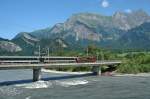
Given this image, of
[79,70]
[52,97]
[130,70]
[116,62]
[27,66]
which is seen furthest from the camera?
[79,70]

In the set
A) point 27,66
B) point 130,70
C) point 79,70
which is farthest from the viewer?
point 79,70

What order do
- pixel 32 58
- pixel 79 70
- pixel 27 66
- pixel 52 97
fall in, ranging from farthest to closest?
1. pixel 79 70
2. pixel 32 58
3. pixel 27 66
4. pixel 52 97

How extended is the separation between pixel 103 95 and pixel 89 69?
81786 mm

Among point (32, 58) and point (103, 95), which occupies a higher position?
point (32, 58)

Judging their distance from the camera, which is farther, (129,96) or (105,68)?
(105,68)

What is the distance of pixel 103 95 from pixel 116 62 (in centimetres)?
7473

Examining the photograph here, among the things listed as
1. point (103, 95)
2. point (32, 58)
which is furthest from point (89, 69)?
point (103, 95)

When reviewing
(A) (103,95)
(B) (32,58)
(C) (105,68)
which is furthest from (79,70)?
(A) (103,95)

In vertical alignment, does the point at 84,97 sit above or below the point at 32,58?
below

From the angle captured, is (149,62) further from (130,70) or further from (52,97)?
(52,97)

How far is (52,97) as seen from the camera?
5734 cm

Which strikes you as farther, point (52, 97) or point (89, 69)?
point (89, 69)

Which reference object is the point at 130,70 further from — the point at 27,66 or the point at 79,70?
the point at 27,66

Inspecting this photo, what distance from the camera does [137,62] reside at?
5699 inches
